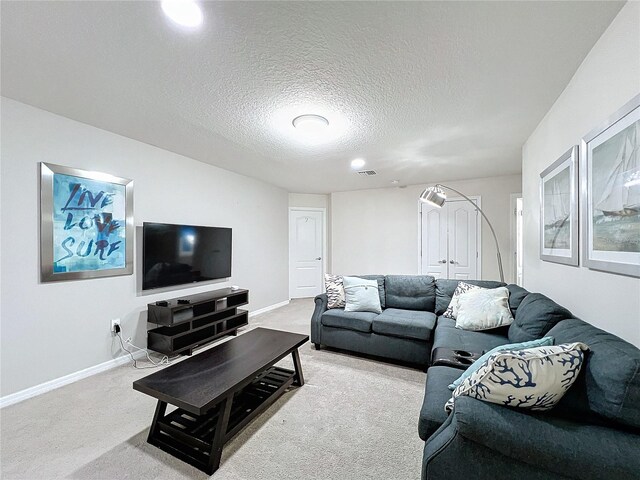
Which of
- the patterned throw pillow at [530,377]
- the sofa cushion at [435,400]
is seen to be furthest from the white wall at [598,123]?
the sofa cushion at [435,400]

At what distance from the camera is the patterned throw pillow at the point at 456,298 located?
9.79 ft

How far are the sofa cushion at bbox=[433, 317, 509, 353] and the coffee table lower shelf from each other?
4.87 feet

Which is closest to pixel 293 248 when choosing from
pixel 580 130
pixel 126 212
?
pixel 126 212

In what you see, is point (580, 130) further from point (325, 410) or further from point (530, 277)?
point (325, 410)

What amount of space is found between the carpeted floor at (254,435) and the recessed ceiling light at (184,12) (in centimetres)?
241

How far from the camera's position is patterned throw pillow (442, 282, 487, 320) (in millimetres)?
2984

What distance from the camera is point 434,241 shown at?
16.9 ft

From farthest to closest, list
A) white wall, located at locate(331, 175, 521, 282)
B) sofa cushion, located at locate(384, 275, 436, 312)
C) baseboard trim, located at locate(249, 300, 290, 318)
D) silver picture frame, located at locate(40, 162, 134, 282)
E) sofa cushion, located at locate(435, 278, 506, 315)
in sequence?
1. baseboard trim, located at locate(249, 300, 290, 318)
2. white wall, located at locate(331, 175, 521, 282)
3. sofa cushion, located at locate(384, 275, 436, 312)
4. sofa cushion, located at locate(435, 278, 506, 315)
5. silver picture frame, located at locate(40, 162, 134, 282)

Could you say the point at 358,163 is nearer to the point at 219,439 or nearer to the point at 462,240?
the point at 462,240

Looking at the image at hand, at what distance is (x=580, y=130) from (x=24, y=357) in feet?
14.6

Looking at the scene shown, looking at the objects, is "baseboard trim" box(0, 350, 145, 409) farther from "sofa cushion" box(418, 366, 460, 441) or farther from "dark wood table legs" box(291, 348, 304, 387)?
"sofa cushion" box(418, 366, 460, 441)

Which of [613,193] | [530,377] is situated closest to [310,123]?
[613,193]

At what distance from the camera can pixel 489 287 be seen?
10.1 feet

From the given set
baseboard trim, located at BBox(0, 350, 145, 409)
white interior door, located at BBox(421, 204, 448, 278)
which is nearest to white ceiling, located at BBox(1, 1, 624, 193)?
white interior door, located at BBox(421, 204, 448, 278)
